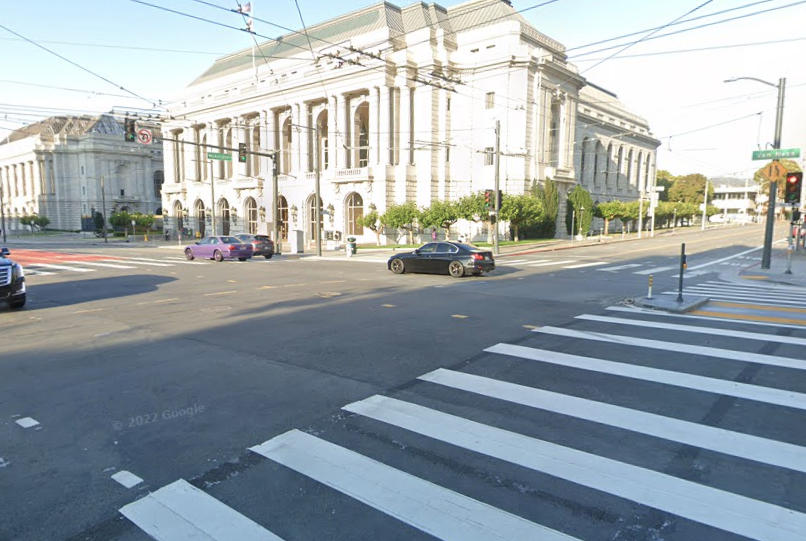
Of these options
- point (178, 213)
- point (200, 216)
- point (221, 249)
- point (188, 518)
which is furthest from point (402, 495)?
point (178, 213)

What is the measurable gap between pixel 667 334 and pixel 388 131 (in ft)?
135

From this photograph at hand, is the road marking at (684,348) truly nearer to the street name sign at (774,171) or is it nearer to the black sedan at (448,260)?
the black sedan at (448,260)

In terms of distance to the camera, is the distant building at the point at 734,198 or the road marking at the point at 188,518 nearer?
the road marking at the point at 188,518

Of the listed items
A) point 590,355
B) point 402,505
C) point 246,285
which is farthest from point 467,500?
point 246,285

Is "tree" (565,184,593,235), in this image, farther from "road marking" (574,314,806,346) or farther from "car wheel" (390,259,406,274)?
"road marking" (574,314,806,346)

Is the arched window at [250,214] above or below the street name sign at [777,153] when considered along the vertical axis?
below

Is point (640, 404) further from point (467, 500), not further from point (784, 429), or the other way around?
point (467, 500)

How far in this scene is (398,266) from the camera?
21.2 meters

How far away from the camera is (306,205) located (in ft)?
179

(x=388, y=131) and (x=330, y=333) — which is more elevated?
(x=388, y=131)

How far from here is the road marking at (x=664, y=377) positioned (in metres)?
5.89

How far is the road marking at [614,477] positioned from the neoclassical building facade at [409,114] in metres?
41.5

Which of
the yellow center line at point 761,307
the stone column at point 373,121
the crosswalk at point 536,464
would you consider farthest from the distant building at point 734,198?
the crosswalk at point 536,464

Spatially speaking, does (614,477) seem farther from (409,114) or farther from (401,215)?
(409,114)
